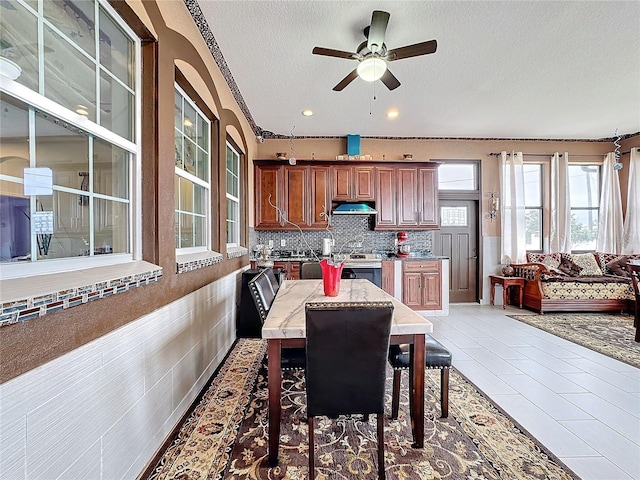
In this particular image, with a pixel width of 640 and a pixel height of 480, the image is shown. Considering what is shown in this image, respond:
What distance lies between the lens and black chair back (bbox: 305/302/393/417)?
141 cm

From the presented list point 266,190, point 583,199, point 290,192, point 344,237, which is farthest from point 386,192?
point 583,199

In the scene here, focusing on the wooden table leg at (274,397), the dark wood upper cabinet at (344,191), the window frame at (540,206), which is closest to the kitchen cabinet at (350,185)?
the dark wood upper cabinet at (344,191)

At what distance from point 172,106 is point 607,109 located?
5670 millimetres

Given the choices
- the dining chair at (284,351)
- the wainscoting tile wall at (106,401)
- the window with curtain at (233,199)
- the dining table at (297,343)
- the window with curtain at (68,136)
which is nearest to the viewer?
the wainscoting tile wall at (106,401)

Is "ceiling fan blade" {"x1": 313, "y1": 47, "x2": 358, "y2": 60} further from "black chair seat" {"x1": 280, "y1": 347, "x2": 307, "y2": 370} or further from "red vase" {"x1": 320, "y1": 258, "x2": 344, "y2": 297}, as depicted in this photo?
"black chair seat" {"x1": 280, "y1": 347, "x2": 307, "y2": 370}

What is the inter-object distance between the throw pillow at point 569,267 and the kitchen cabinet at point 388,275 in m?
2.97

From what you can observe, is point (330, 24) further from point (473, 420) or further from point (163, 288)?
point (473, 420)

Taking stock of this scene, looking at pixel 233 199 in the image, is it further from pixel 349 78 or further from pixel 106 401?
pixel 106 401

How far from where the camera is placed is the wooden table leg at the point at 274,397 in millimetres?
1622

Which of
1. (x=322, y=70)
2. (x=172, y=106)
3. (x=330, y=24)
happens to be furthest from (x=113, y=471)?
(x=322, y=70)

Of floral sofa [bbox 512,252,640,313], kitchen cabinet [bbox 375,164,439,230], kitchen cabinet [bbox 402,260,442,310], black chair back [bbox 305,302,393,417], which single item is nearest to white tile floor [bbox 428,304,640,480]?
kitchen cabinet [bbox 402,260,442,310]

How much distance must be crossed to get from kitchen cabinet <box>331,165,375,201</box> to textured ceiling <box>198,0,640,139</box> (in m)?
0.70

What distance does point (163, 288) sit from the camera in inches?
71.7

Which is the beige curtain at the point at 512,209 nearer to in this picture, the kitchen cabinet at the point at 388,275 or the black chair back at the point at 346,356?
the kitchen cabinet at the point at 388,275
